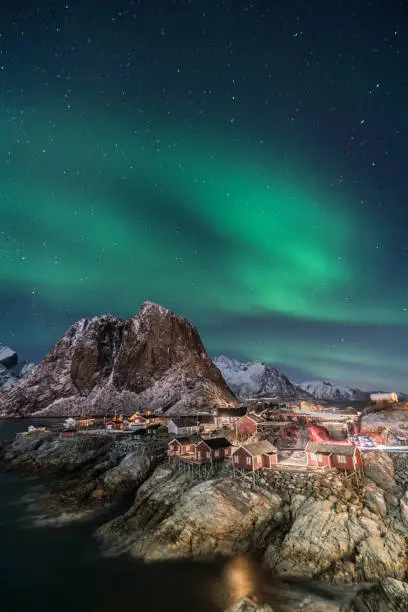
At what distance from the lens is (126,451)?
59.1 meters

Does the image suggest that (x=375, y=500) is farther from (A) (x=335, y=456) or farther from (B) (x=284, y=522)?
(B) (x=284, y=522)

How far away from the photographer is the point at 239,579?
23.0m

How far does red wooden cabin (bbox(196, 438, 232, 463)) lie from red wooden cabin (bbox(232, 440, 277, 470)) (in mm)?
5025

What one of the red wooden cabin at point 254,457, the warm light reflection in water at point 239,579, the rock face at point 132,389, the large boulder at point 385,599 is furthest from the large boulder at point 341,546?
the rock face at point 132,389

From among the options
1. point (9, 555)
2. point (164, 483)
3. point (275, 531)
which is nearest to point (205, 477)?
point (164, 483)

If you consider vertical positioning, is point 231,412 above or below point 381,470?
above

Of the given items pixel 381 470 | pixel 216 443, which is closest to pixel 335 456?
pixel 381 470

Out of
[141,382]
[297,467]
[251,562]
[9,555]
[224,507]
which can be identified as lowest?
[9,555]

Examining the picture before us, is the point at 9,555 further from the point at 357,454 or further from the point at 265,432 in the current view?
the point at 265,432

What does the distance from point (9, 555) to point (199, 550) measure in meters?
17.0

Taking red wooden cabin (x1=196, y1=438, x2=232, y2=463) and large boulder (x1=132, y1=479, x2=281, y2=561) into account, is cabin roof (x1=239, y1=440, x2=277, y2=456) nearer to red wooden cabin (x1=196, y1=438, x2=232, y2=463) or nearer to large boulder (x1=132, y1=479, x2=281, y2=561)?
large boulder (x1=132, y1=479, x2=281, y2=561)

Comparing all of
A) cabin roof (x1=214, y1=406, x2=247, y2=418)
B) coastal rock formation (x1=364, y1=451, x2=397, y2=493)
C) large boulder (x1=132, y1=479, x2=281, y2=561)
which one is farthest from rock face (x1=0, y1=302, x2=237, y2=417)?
large boulder (x1=132, y1=479, x2=281, y2=561)

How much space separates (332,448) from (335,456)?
2.81 feet

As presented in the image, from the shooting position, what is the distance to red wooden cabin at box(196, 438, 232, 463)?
1675 inches
